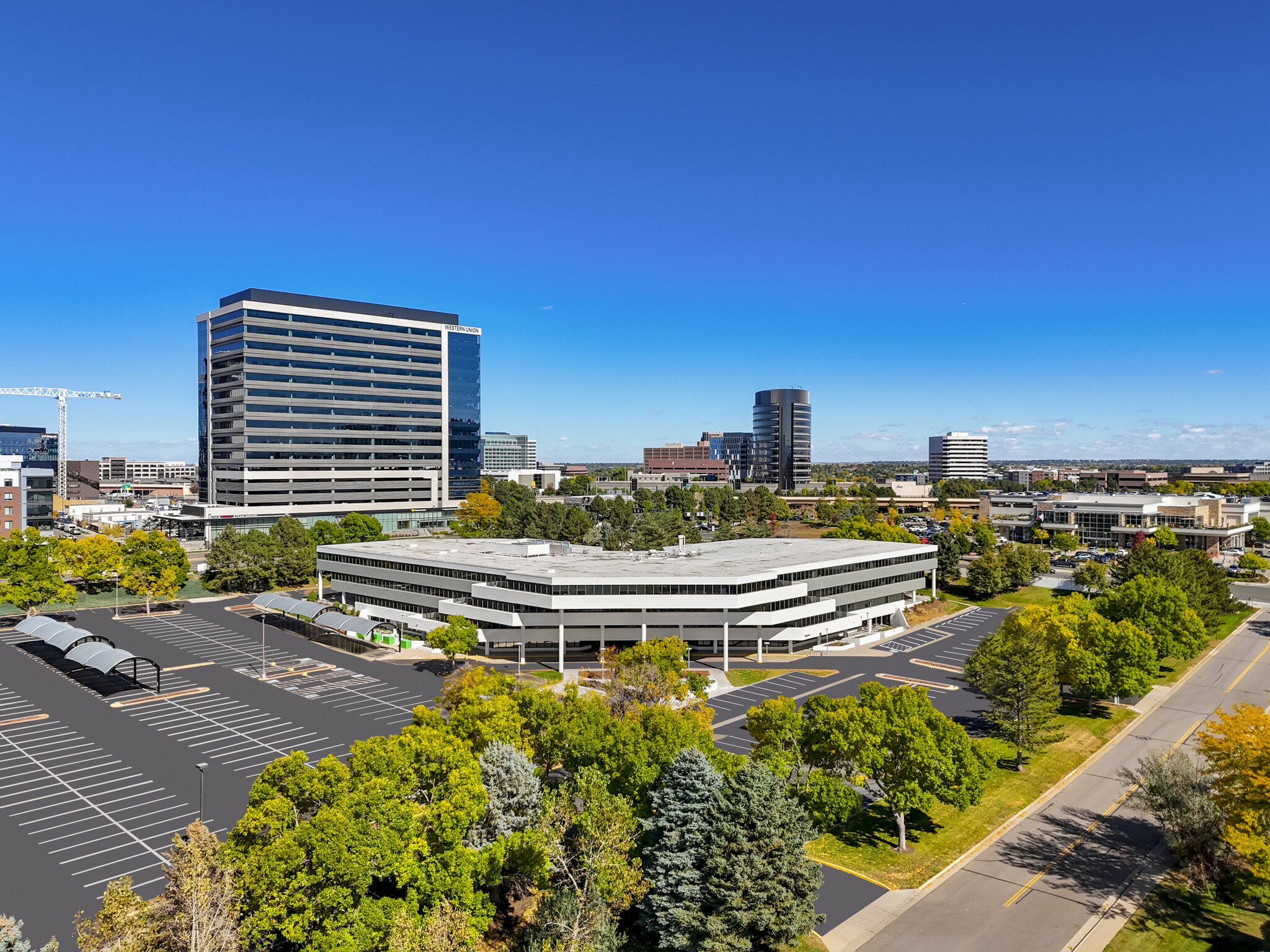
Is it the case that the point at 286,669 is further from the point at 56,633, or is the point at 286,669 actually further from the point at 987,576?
the point at 987,576

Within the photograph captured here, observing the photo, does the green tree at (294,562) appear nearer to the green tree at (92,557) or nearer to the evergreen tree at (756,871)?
the green tree at (92,557)

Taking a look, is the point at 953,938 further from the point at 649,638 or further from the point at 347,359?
the point at 347,359

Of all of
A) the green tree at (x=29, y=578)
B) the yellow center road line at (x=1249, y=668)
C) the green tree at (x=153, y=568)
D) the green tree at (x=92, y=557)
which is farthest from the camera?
the green tree at (x=92, y=557)

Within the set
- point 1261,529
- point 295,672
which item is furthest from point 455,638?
point 1261,529

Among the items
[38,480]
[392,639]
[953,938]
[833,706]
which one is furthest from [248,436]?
[953,938]

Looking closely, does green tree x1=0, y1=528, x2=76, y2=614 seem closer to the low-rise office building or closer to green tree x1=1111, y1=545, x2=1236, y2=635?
green tree x1=1111, y1=545, x2=1236, y2=635

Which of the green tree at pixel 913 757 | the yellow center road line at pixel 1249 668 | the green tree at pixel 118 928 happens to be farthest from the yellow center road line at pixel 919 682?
the green tree at pixel 118 928
